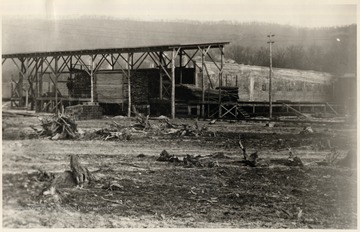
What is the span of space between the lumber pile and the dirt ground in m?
0.53

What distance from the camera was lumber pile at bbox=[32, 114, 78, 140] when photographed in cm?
920

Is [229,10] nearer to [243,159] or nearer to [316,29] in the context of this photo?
[316,29]

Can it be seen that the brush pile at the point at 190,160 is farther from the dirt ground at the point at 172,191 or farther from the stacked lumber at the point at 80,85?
the stacked lumber at the point at 80,85

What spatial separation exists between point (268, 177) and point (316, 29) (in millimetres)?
3316

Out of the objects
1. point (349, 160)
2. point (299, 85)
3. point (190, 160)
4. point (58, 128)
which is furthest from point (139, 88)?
point (299, 85)

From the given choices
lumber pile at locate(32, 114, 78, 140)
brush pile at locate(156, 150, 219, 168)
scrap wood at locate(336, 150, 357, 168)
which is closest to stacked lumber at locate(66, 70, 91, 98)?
lumber pile at locate(32, 114, 78, 140)

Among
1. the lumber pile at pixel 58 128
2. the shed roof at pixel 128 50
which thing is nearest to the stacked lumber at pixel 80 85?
the shed roof at pixel 128 50

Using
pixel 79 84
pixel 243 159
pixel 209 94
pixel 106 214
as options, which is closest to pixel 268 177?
pixel 243 159

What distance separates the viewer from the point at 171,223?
5.83 m

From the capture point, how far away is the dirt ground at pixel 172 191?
5.86 meters

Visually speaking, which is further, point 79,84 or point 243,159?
point 79,84

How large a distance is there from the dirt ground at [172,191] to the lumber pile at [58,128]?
1.75ft

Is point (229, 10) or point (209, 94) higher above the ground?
point (229, 10)

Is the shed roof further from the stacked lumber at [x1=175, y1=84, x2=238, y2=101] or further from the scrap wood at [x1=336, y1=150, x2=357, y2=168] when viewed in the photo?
the scrap wood at [x1=336, y1=150, x2=357, y2=168]
